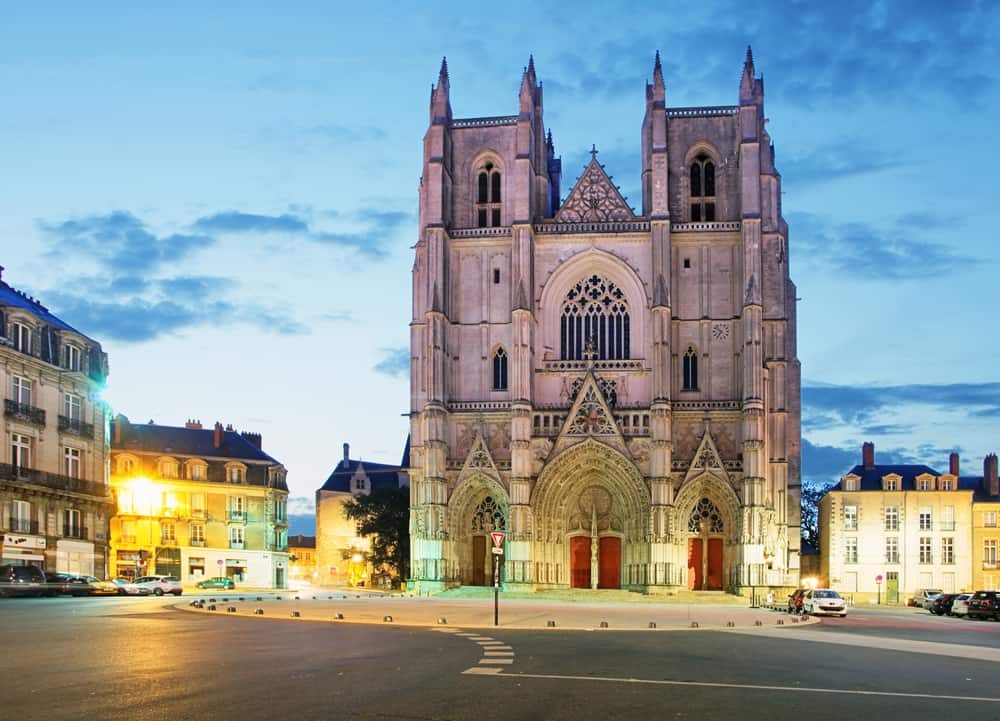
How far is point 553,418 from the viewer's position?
→ 59344 mm

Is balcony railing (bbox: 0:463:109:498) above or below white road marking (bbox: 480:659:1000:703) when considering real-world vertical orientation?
above

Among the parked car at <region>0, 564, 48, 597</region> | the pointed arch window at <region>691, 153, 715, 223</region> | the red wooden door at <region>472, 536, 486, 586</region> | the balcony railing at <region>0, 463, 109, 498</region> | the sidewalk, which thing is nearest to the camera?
the sidewalk

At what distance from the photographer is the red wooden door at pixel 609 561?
60438mm

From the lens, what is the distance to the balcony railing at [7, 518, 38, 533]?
47981 mm

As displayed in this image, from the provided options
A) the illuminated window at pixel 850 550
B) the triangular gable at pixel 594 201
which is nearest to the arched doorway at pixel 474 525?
the triangular gable at pixel 594 201

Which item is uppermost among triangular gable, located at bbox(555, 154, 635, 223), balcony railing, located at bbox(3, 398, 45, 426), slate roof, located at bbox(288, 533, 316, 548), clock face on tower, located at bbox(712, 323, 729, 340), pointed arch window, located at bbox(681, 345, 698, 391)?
triangular gable, located at bbox(555, 154, 635, 223)

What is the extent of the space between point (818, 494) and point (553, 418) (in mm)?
53103

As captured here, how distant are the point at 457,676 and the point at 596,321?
45.2 metres

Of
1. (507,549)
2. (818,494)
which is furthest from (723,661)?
(818,494)

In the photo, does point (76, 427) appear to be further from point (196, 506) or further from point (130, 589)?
point (196, 506)

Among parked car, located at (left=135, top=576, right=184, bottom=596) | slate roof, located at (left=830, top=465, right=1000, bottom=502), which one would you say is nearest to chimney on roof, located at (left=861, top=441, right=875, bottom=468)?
slate roof, located at (left=830, top=465, right=1000, bottom=502)

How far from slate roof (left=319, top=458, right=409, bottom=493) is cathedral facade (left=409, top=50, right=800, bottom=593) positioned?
48.4 m

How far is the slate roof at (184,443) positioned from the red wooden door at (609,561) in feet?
90.7

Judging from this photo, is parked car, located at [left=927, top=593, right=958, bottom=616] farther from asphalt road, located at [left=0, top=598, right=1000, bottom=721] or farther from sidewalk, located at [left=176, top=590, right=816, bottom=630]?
asphalt road, located at [left=0, top=598, right=1000, bottom=721]
